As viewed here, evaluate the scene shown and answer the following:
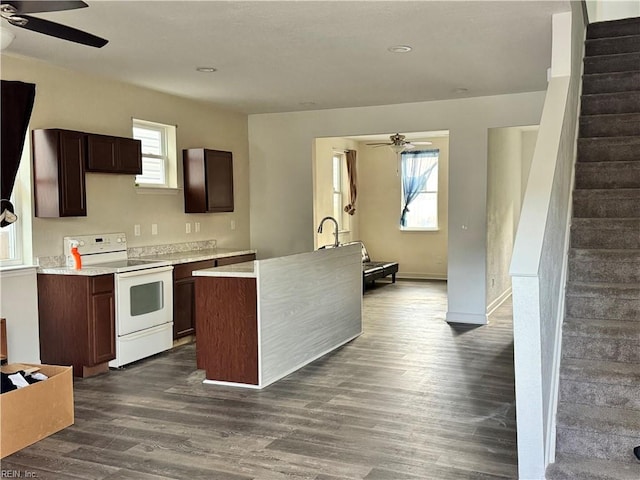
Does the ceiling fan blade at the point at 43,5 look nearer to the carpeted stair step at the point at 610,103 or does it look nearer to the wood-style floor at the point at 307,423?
the wood-style floor at the point at 307,423

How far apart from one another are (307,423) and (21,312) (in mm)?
2637

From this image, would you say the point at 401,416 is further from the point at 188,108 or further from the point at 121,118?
the point at 188,108

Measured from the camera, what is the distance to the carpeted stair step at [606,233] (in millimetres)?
3871

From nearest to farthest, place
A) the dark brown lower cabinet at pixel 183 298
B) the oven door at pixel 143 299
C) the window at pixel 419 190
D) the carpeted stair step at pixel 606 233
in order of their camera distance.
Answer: the carpeted stair step at pixel 606 233 → the oven door at pixel 143 299 → the dark brown lower cabinet at pixel 183 298 → the window at pixel 419 190

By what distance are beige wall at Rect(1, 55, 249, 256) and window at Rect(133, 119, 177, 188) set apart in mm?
96

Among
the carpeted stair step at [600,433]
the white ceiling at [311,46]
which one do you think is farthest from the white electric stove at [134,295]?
the carpeted stair step at [600,433]

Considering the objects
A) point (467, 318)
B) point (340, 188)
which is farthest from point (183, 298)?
point (340, 188)

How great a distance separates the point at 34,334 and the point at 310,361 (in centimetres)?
235

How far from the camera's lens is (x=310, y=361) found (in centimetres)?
523

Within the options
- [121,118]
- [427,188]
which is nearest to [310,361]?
[121,118]

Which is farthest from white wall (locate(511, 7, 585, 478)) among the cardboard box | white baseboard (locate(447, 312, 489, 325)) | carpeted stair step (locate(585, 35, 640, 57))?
white baseboard (locate(447, 312, 489, 325))

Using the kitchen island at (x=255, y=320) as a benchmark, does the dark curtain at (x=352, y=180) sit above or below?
above

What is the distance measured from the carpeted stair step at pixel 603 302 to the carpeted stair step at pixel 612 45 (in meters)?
2.65

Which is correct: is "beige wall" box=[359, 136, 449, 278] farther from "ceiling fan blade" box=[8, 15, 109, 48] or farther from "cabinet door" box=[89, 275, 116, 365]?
"ceiling fan blade" box=[8, 15, 109, 48]
